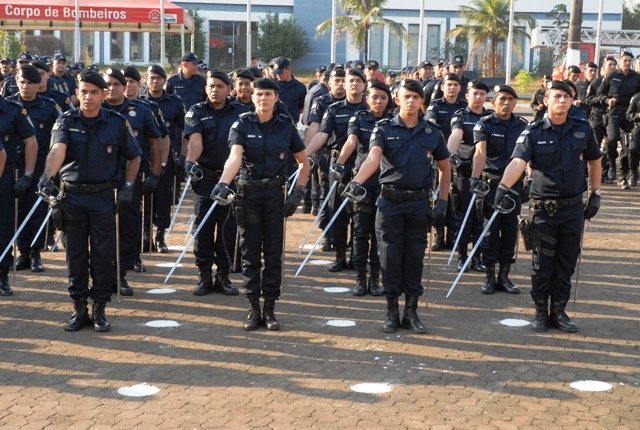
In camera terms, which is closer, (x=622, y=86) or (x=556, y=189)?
(x=556, y=189)

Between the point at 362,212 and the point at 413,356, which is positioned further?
the point at 362,212

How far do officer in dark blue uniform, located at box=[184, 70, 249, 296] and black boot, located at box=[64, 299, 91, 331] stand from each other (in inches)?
55.7

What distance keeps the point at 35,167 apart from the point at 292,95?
544 cm

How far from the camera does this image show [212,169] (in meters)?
8.86

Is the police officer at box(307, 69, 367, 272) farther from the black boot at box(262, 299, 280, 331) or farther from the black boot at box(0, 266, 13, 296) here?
the black boot at box(0, 266, 13, 296)

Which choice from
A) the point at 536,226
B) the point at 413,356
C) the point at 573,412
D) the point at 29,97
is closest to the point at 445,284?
the point at 536,226

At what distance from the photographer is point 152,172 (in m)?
8.79

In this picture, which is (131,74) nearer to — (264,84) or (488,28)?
(264,84)

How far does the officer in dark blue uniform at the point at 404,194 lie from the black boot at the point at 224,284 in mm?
1824

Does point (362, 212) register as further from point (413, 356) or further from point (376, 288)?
point (413, 356)

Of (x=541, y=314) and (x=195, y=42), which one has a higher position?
(x=195, y=42)

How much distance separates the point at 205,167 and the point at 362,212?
1537 millimetres

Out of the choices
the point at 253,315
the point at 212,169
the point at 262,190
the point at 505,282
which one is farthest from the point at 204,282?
the point at 505,282

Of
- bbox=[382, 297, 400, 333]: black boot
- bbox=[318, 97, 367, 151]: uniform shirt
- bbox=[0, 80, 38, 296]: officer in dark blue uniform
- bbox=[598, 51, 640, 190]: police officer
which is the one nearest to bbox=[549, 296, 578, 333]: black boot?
bbox=[382, 297, 400, 333]: black boot
